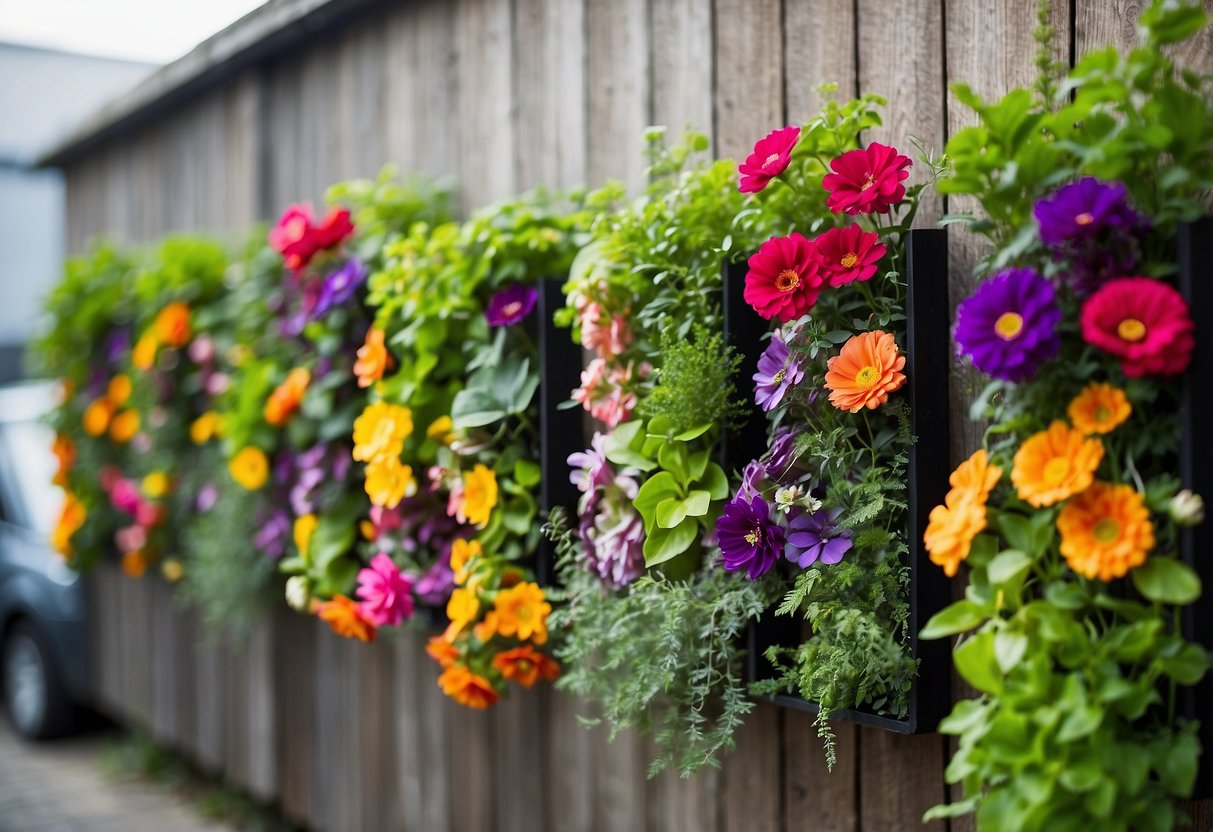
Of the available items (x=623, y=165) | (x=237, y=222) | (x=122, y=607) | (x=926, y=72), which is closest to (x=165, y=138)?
(x=237, y=222)

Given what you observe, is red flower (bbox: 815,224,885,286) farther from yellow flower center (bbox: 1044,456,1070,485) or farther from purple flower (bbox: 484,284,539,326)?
purple flower (bbox: 484,284,539,326)

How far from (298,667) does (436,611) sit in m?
1.29

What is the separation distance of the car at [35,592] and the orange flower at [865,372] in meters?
4.27

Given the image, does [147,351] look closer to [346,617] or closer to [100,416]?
[100,416]

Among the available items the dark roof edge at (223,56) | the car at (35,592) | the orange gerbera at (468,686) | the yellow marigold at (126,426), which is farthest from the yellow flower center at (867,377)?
the car at (35,592)

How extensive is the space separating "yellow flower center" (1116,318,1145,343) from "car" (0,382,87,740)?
185 inches

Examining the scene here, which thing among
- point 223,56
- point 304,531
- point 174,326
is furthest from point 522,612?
point 223,56

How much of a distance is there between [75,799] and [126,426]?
1.60 m

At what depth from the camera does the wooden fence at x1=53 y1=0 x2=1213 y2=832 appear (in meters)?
1.97

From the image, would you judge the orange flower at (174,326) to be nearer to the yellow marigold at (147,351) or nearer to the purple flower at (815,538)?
the yellow marigold at (147,351)

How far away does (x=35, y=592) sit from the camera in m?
5.02

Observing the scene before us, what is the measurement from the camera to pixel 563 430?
7.77 ft

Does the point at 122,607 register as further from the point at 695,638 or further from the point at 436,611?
Result: the point at 695,638

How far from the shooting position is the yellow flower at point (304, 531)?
9.36 ft
